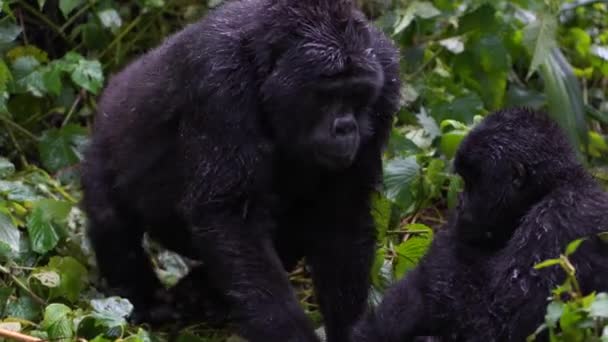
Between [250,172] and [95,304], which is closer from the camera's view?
[250,172]

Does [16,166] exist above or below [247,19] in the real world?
below

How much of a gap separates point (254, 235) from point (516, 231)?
946 millimetres

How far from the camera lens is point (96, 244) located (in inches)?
228

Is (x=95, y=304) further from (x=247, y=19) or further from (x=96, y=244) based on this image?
(x=247, y=19)

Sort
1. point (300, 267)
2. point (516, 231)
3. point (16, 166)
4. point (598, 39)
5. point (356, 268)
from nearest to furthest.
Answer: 1. point (516, 231)
2. point (356, 268)
3. point (300, 267)
4. point (16, 166)
5. point (598, 39)

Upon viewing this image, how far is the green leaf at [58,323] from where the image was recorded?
15.9 feet

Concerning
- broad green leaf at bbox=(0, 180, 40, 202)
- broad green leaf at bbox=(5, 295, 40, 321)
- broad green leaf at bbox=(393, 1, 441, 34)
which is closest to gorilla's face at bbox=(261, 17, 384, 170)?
broad green leaf at bbox=(5, 295, 40, 321)

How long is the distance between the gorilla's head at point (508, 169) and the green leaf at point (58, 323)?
4.90 feet

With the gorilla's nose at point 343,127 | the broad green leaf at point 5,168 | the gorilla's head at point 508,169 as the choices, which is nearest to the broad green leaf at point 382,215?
the gorilla's head at point 508,169

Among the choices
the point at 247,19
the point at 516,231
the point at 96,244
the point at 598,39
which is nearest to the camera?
the point at 516,231

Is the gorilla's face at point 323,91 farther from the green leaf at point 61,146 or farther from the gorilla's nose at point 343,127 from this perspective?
the green leaf at point 61,146

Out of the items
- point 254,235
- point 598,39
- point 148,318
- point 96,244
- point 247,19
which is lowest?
Result: point 598,39

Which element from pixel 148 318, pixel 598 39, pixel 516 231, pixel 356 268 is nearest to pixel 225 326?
pixel 148 318

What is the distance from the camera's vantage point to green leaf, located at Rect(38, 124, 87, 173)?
6.71 m
